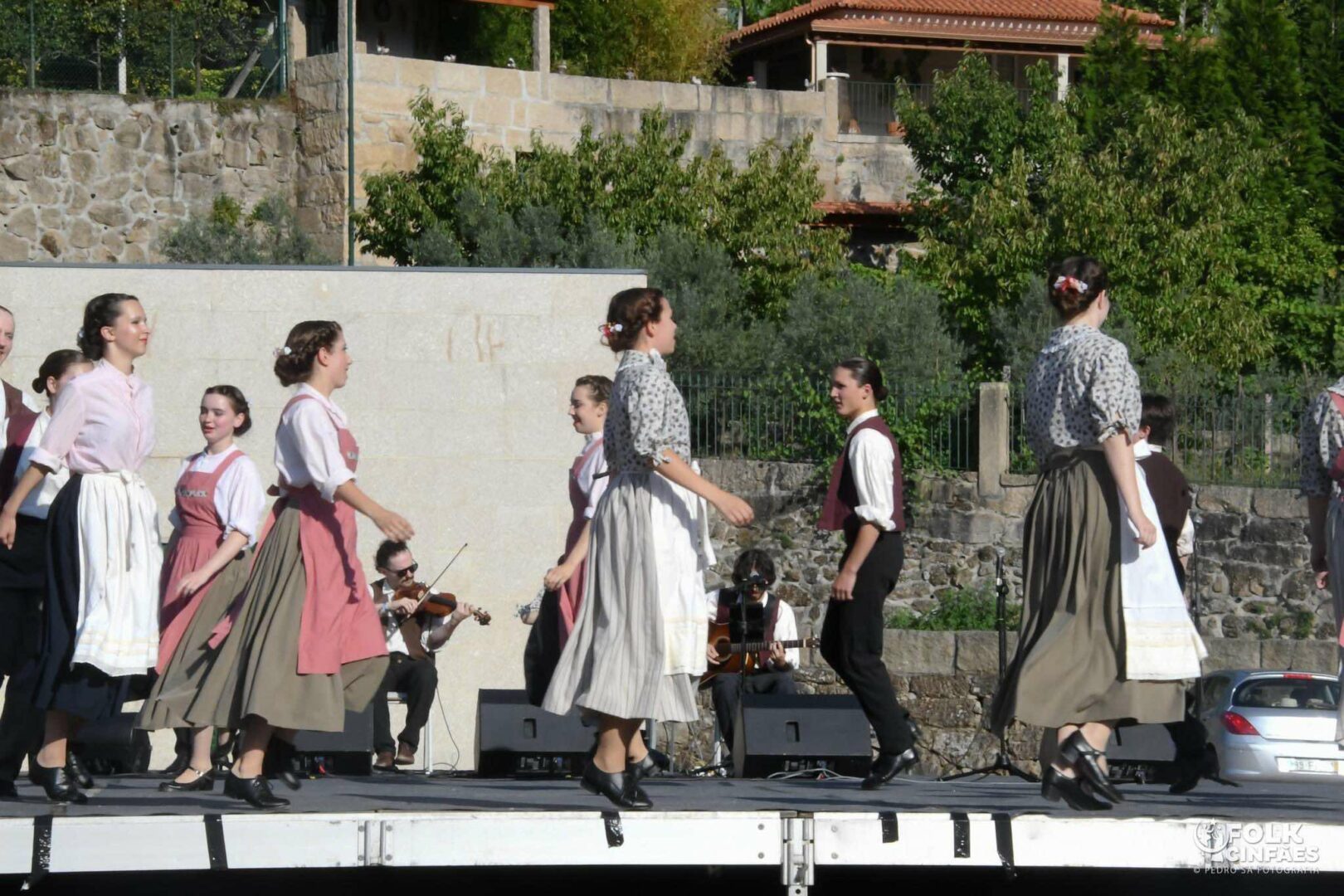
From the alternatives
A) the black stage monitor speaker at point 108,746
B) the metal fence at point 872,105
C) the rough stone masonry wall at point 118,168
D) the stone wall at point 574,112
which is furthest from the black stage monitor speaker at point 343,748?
the metal fence at point 872,105

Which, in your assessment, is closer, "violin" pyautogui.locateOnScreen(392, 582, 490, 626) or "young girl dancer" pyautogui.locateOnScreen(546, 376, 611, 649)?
"young girl dancer" pyautogui.locateOnScreen(546, 376, 611, 649)

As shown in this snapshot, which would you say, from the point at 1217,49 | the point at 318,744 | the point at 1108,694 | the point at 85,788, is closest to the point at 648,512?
the point at 1108,694

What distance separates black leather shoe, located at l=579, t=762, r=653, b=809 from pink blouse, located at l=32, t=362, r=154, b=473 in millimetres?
1890

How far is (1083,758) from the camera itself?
6121mm

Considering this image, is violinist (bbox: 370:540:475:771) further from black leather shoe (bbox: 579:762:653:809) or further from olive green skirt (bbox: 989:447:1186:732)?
olive green skirt (bbox: 989:447:1186:732)

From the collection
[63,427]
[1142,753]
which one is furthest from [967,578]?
[63,427]

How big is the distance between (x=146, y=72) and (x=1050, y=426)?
23.1m

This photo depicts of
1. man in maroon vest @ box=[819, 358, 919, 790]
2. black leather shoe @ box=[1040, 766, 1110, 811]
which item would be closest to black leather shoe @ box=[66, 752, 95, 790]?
man in maroon vest @ box=[819, 358, 919, 790]

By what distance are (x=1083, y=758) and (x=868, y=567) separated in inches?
57.3

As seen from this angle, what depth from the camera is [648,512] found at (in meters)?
6.29

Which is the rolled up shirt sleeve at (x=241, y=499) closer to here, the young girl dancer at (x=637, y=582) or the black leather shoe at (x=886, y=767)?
the young girl dancer at (x=637, y=582)

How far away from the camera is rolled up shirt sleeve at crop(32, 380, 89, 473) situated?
21.0ft

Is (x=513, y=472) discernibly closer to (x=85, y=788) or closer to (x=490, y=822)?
(x=85, y=788)

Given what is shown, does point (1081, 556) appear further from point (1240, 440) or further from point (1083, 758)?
point (1240, 440)
